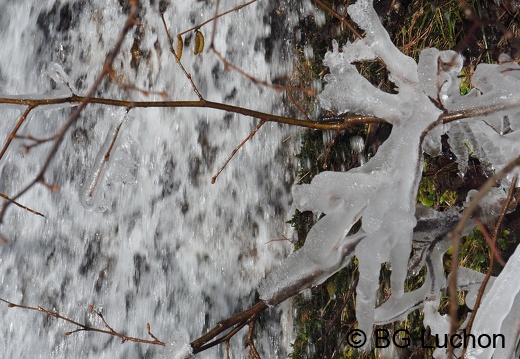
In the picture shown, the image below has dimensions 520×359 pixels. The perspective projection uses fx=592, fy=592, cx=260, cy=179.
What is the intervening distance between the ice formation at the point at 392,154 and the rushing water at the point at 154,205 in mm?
1272

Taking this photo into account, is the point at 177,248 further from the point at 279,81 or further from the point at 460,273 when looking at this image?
the point at 460,273

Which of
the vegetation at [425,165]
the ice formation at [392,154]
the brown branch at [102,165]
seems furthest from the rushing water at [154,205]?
the ice formation at [392,154]

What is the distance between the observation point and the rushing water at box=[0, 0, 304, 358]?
3.51 meters

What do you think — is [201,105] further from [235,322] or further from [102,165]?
[235,322]

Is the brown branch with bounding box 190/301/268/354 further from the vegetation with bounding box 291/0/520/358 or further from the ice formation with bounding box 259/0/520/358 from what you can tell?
the vegetation with bounding box 291/0/520/358

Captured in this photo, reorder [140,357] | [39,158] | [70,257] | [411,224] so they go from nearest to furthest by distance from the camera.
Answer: [411,224], [140,357], [70,257], [39,158]

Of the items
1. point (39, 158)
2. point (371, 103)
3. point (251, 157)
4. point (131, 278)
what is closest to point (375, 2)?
point (251, 157)

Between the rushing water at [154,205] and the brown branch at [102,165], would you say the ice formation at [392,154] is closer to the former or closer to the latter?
the brown branch at [102,165]

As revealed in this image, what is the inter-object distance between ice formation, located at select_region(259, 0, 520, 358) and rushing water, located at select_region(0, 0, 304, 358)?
1272mm

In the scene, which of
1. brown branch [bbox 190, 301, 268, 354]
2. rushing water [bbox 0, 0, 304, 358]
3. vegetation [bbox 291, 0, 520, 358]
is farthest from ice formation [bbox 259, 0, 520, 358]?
rushing water [bbox 0, 0, 304, 358]

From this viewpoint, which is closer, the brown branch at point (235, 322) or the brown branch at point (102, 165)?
the brown branch at point (102, 165)

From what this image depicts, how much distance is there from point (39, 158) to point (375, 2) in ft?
7.88

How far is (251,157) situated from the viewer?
3.57 meters

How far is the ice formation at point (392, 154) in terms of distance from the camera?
1.99m
